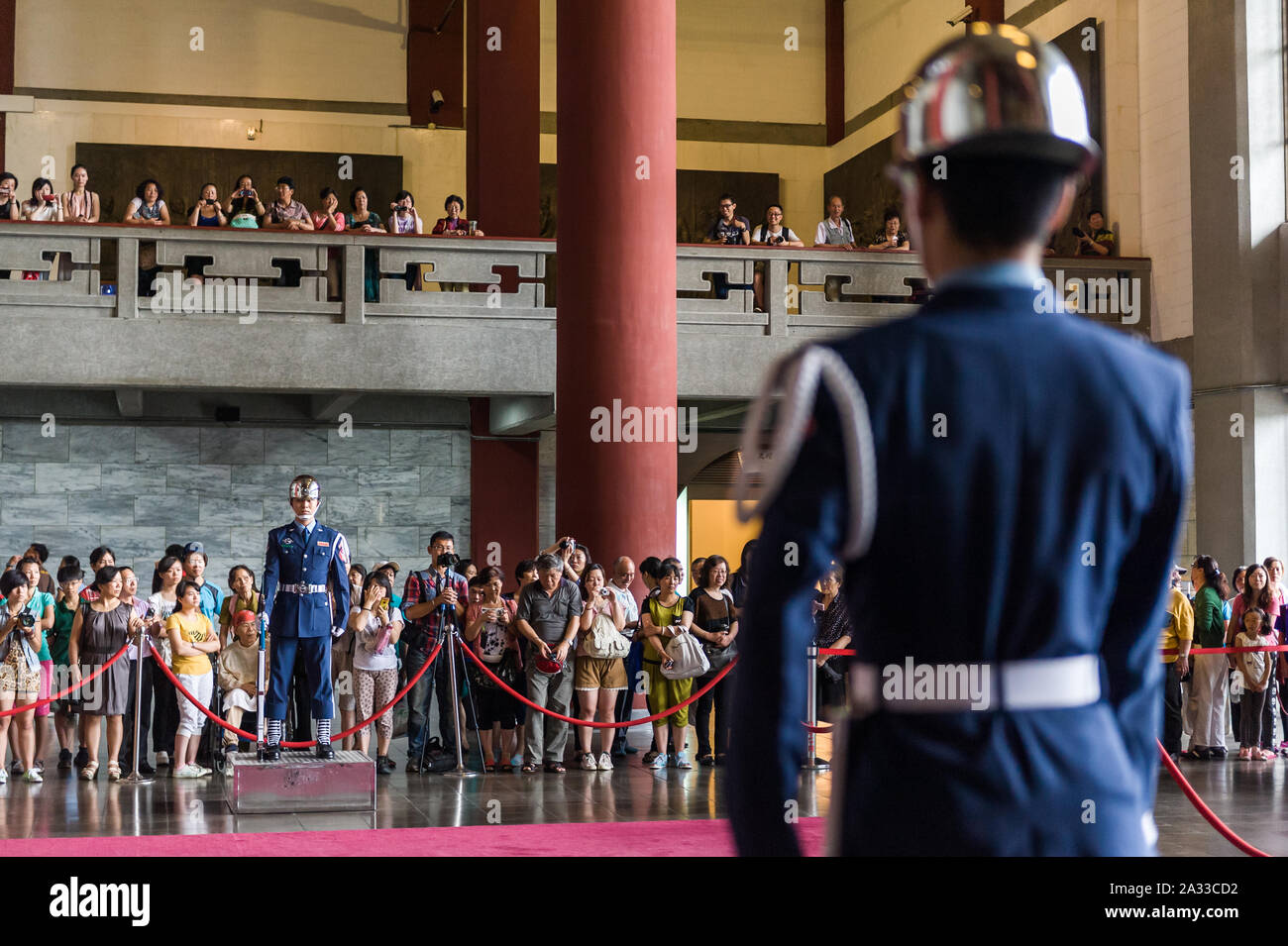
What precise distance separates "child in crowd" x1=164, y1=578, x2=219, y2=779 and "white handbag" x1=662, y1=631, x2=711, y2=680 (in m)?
3.40

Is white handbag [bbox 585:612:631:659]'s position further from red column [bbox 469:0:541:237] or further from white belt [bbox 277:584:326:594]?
red column [bbox 469:0:541:237]

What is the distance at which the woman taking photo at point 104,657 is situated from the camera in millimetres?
10859

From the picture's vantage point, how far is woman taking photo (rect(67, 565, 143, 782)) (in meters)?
10.9

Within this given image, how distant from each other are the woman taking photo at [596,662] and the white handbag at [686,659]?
45cm

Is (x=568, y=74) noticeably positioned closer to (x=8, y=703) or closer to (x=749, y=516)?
(x=8, y=703)

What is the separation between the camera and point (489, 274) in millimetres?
15656

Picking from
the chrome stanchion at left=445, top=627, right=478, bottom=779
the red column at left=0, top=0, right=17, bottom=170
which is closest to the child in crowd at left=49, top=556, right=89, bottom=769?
the chrome stanchion at left=445, top=627, right=478, bottom=779

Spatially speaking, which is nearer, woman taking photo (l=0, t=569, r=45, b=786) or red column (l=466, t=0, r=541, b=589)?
woman taking photo (l=0, t=569, r=45, b=786)

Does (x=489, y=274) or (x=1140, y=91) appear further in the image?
(x=1140, y=91)

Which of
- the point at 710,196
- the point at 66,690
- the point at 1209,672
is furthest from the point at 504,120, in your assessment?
the point at 1209,672

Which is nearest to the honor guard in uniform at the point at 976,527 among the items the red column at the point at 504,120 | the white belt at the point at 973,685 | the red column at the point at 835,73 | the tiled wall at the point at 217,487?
the white belt at the point at 973,685

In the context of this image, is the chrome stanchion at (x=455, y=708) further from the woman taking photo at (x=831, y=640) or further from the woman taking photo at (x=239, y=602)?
the woman taking photo at (x=831, y=640)

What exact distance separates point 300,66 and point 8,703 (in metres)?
15.6
